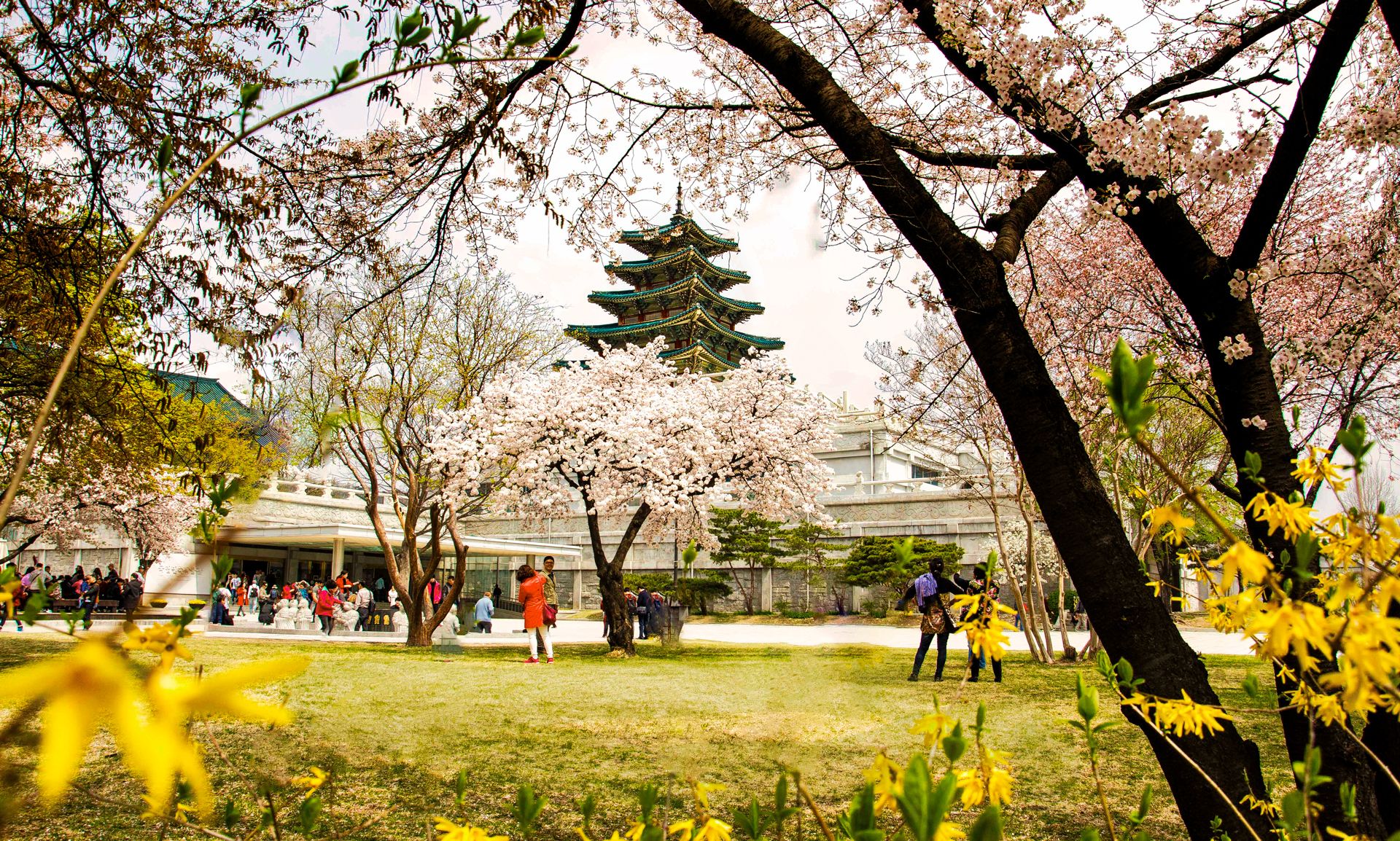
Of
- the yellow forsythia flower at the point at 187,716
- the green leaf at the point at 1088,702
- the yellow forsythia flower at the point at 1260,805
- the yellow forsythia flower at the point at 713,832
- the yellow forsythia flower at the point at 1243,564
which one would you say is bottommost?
the yellow forsythia flower at the point at 1260,805

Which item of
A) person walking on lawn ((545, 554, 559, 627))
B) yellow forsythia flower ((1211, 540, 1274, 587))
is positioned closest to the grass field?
yellow forsythia flower ((1211, 540, 1274, 587))

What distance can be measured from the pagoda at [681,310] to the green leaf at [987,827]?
25.7 m

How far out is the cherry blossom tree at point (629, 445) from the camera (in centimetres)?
1302

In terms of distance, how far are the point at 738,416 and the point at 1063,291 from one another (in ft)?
20.4

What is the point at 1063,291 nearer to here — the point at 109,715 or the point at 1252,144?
the point at 1252,144

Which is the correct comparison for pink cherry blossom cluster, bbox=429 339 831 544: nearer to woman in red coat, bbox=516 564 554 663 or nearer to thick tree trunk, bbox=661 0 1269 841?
woman in red coat, bbox=516 564 554 663

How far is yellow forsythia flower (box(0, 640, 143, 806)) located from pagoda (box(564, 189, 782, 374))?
25943mm

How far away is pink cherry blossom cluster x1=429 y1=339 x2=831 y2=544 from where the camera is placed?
13125mm

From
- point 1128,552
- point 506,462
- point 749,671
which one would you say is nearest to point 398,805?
point 749,671

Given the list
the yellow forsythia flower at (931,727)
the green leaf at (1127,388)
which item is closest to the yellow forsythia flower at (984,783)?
the yellow forsythia flower at (931,727)

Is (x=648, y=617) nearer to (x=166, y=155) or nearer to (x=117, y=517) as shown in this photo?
(x=117, y=517)

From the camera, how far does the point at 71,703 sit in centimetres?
39

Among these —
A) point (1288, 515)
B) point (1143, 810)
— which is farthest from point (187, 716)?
point (1288, 515)

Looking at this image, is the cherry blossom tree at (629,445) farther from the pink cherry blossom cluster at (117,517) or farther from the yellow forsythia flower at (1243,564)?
the yellow forsythia flower at (1243,564)
